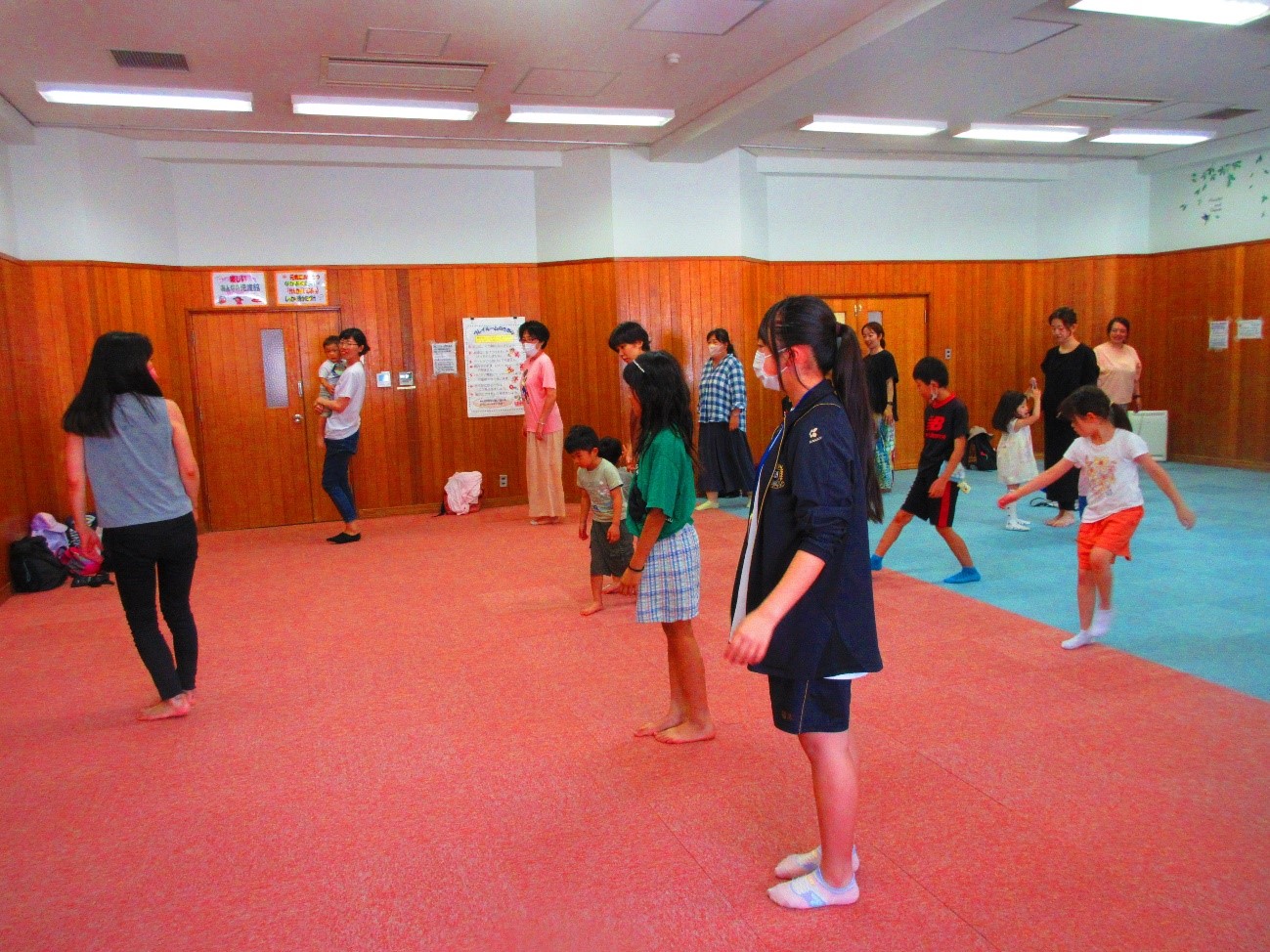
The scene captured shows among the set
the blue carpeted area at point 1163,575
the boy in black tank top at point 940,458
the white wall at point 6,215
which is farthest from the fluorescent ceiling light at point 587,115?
the white wall at point 6,215

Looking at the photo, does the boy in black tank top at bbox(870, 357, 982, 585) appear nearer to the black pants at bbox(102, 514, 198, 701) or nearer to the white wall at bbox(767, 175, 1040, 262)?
the black pants at bbox(102, 514, 198, 701)

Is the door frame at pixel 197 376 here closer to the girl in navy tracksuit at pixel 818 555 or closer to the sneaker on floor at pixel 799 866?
the sneaker on floor at pixel 799 866

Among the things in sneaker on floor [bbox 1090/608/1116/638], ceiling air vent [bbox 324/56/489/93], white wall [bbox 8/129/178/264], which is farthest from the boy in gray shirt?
white wall [bbox 8/129/178/264]

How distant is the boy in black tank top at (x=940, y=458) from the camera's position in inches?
208

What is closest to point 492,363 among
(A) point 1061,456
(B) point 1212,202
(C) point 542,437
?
(C) point 542,437

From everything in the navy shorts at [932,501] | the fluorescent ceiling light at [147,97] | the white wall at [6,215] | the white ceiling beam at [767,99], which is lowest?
the navy shorts at [932,501]

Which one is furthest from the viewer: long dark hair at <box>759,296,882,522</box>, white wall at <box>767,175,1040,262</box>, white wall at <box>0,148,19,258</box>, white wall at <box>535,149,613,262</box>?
white wall at <box>767,175,1040,262</box>

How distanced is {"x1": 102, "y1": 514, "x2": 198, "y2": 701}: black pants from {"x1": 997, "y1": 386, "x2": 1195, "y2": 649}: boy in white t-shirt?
12.0ft

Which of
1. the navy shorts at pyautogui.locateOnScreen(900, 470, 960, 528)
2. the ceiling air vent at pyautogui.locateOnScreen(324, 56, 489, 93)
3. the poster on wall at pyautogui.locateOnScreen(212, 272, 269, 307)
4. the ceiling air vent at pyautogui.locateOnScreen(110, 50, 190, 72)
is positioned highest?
the ceiling air vent at pyautogui.locateOnScreen(324, 56, 489, 93)

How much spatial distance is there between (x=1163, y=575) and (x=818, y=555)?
4.54 metres

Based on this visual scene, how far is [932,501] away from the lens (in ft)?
18.1

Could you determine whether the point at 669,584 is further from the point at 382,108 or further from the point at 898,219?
the point at 898,219

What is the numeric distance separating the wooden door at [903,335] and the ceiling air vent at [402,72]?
5110 millimetres

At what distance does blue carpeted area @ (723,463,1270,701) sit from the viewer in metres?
4.33
